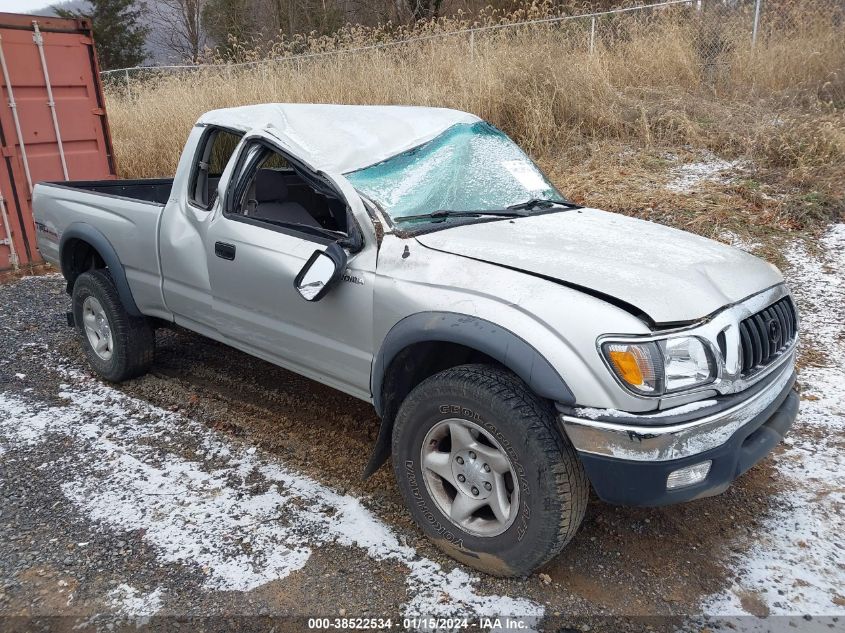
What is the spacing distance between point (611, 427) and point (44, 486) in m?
2.89

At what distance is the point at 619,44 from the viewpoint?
10.0 metres

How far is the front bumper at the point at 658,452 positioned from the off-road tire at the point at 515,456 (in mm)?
99

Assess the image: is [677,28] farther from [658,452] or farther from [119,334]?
[658,452]

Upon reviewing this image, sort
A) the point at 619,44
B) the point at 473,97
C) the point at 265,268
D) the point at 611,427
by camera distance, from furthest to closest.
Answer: the point at 619,44
the point at 473,97
the point at 265,268
the point at 611,427

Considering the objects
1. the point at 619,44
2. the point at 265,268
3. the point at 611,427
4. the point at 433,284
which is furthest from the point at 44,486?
the point at 619,44

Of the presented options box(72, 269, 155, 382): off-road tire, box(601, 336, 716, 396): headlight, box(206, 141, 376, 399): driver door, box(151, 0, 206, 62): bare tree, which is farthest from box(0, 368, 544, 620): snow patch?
box(151, 0, 206, 62): bare tree

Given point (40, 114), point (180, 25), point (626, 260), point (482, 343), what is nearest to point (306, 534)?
point (482, 343)

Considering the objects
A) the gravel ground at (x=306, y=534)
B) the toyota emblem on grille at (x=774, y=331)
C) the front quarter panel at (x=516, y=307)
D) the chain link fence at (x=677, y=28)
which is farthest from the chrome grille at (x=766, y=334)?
the chain link fence at (x=677, y=28)

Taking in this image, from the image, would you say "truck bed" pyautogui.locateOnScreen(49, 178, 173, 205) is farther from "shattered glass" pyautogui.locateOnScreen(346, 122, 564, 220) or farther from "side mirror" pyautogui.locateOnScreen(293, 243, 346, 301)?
"side mirror" pyautogui.locateOnScreen(293, 243, 346, 301)

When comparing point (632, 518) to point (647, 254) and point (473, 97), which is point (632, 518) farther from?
point (473, 97)

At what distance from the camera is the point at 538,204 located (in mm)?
3535

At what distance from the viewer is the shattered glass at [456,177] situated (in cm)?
313

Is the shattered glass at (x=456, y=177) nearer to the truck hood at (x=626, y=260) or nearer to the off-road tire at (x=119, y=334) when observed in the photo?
the truck hood at (x=626, y=260)

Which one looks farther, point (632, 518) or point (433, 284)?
point (632, 518)
